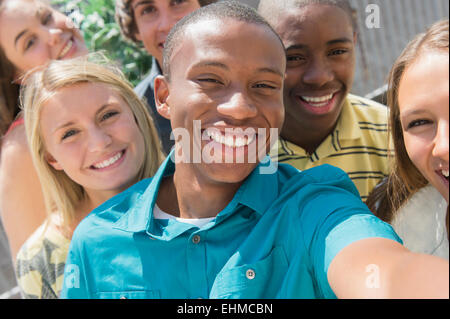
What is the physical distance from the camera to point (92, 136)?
218 centimetres

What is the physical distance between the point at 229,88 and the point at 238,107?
9cm

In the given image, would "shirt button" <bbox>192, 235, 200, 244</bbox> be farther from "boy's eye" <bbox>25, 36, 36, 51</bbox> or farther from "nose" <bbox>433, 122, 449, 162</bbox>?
"boy's eye" <bbox>25, 36, 36, 51</bbox>

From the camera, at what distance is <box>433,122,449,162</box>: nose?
118cm

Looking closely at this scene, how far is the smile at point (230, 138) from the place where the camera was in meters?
1.53

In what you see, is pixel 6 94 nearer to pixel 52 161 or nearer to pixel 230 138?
pixel 52 161

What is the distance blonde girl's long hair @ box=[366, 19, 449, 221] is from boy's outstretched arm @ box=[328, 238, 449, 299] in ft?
1.80

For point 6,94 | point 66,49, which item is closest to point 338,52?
point 66,49

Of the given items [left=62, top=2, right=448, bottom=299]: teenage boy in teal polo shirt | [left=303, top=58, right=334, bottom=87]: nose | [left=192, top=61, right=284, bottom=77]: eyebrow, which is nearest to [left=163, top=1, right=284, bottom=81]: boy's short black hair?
[left=62, top=2, right=448, bottom=299]: teenage boy in teal polo shirt

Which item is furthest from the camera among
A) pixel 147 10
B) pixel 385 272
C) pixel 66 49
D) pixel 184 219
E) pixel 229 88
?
pixel 66 49

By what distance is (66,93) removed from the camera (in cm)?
224

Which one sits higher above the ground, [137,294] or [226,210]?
[226,210]

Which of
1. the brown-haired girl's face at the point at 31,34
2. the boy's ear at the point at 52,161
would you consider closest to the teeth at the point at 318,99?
the boy's ear at the point at 52,161

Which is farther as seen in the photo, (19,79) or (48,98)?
(19,79)

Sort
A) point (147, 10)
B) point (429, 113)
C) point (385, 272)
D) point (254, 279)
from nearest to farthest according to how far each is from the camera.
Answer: point (385, 272)
point (429, 113)
point (254, 279)
point (147, 10)
